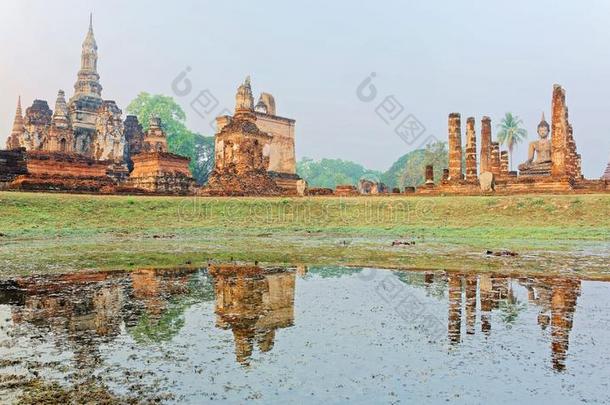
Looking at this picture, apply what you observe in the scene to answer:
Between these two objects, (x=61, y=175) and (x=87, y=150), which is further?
(x=87, y=150)

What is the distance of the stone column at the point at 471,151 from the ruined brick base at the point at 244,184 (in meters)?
12.3

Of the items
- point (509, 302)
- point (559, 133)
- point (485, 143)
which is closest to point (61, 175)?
point (485, 143)

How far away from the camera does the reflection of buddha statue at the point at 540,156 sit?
4059cm

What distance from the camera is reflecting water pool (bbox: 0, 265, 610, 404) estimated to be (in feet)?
12.2

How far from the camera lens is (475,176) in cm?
3269

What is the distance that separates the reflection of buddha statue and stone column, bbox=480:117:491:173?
717cm

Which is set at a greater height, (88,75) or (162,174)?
(88,75)

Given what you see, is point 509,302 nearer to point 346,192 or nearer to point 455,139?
point 346,192

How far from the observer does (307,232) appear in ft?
68.0

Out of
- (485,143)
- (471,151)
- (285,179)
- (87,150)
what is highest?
(87,150)

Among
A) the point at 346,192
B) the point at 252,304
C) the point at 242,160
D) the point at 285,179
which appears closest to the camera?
the point at 252,304

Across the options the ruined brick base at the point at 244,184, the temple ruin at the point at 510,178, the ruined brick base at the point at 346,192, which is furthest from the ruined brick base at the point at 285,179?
the temple ruin at the point at 510,178

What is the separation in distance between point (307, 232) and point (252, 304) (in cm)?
1399

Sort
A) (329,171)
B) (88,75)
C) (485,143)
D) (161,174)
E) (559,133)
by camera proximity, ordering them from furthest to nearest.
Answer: (329,171), (88,75), (485,143), (161,174), (559,133)
